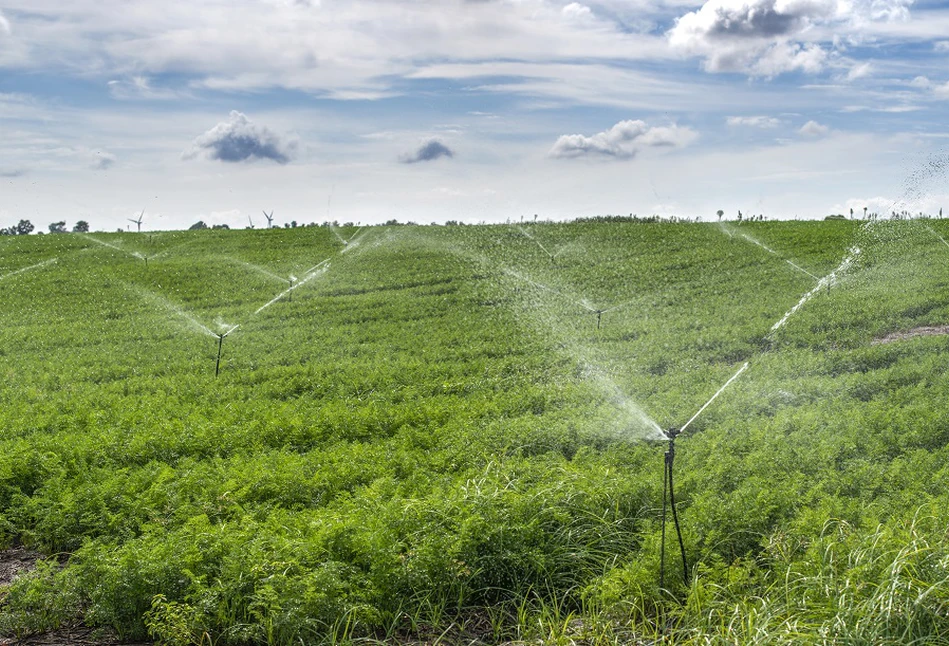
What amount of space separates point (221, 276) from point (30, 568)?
102 feet

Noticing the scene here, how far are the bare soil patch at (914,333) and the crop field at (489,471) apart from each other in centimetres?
17

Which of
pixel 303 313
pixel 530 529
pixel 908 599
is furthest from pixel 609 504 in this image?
pixel 303 313

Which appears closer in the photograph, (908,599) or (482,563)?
(908,599)

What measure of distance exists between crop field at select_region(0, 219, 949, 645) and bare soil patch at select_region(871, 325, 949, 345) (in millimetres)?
171

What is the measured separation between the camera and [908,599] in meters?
6.83

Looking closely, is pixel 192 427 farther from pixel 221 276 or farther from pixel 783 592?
pixel 221 276

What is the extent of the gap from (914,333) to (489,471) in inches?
655

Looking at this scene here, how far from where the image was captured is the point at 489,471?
38.2ft

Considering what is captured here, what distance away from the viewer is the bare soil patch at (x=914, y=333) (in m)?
22.6

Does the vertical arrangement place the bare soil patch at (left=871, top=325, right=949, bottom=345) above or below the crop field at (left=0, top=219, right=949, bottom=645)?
above

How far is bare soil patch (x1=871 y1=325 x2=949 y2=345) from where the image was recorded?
22.6m

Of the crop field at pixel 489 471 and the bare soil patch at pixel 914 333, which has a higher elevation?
the bare soil patch at pixel 914 333

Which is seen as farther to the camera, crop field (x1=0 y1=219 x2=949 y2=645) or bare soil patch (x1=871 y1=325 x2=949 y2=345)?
bare soil patch (x1=871 y1=325 x2=949 y2=345)

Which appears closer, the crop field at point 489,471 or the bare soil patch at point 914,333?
the crop field at point 489,471
